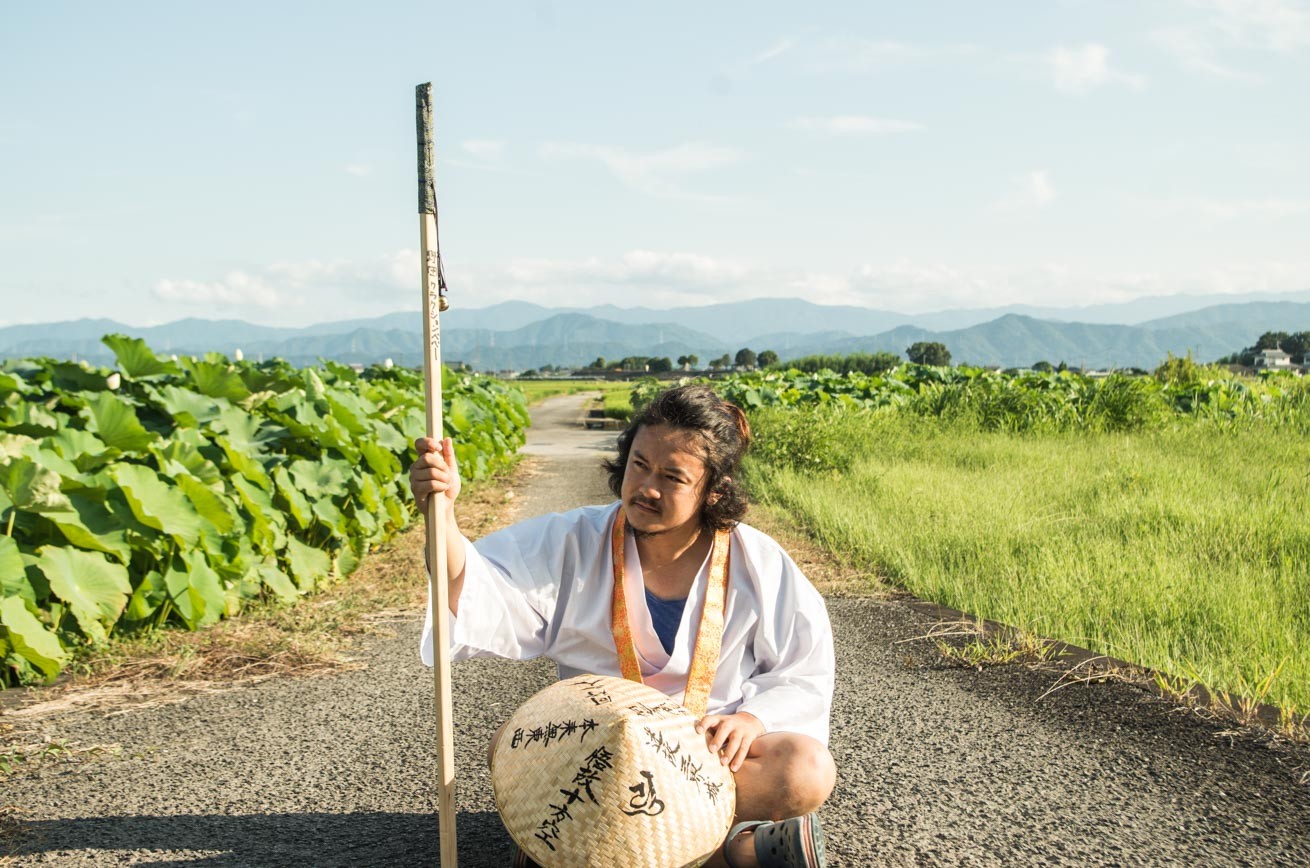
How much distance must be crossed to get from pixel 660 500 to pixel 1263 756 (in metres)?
2.34

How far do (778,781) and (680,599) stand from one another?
0.56m

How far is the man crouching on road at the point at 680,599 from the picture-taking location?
102 inches

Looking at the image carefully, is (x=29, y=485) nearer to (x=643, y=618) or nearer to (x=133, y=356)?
(x=643, y=618)

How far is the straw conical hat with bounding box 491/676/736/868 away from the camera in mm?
2248

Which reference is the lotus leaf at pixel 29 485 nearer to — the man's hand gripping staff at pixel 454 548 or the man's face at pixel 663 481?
the man's hand gripping staff at pixel 454 548

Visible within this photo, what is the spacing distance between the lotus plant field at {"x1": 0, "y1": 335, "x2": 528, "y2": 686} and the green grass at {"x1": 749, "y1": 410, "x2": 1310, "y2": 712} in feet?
10.8

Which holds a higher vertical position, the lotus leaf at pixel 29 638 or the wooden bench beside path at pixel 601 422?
the lotus leaf at pixel 29 638

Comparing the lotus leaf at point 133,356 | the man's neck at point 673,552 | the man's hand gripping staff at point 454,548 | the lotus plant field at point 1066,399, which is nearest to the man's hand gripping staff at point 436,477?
the man's hand gripping staff at point 454,548

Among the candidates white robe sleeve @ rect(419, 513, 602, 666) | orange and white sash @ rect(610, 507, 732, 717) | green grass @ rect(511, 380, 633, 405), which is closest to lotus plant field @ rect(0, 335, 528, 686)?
white robe sleeve @ rect(419, 513, 602, 666)

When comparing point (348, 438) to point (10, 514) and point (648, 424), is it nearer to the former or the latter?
point (10, 514)

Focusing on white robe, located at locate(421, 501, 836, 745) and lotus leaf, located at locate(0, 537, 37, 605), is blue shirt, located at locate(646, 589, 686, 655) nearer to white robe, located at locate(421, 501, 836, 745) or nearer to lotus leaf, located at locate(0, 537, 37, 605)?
white robe, located at locate(421, 501, 836, 745)

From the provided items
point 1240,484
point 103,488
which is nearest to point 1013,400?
point 1240,484

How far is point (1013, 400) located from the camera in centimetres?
1411

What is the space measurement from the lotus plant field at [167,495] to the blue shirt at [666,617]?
8.20ft
